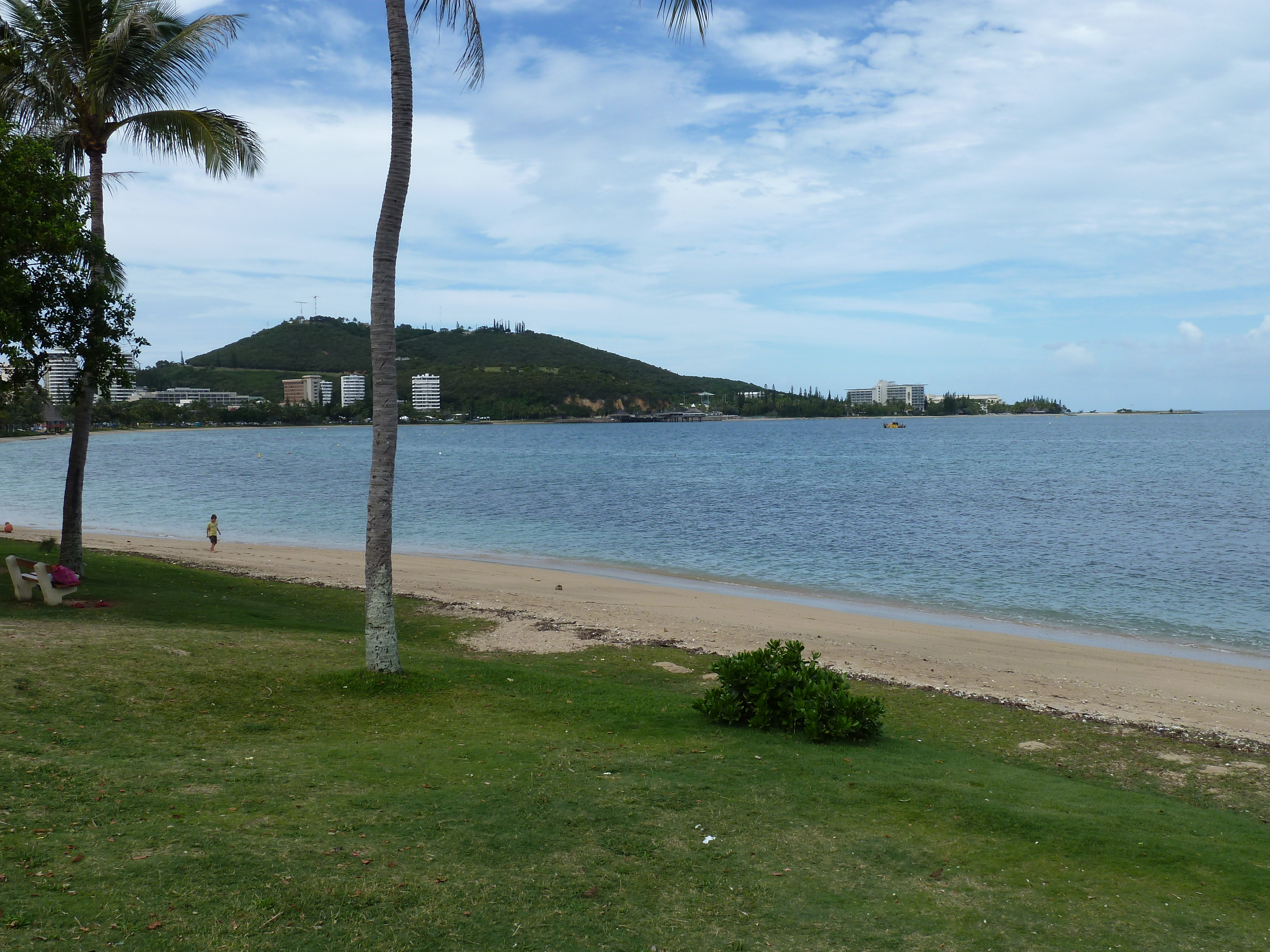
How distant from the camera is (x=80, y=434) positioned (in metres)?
15.3

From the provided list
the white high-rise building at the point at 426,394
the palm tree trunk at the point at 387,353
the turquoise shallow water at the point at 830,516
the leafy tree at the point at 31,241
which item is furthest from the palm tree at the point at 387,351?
the white high-rise building at the point at 426,394

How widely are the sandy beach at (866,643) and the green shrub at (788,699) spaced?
4.43 metres

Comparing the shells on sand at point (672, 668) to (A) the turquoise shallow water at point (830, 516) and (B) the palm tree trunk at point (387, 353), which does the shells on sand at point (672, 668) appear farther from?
(A) the turquoise shallow water at point (830, 516)

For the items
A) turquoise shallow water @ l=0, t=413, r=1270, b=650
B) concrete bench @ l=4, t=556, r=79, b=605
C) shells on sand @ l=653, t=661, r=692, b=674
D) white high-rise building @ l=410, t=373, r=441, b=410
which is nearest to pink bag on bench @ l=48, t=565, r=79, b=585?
concrete bench @ l=4, t=556, r=79, b=605

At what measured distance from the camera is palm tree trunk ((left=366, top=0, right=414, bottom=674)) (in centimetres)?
968

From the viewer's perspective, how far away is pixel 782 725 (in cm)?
901

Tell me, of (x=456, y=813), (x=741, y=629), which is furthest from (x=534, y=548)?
(x=456, y=813)

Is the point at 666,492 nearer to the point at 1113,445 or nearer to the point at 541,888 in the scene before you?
the point at 541,888

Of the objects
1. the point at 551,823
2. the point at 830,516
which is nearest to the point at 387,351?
the point at 551,823

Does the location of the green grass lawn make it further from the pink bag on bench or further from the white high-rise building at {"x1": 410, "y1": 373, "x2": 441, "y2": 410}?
the white high-rise building at {"x1": 410, "y1": 373, "x2": 441, "y2": 410}

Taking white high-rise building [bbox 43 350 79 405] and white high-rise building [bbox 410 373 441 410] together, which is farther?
white high-rise building [bbox 410 373 441 410]

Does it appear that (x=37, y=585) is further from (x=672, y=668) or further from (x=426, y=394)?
(x=426, y=394)

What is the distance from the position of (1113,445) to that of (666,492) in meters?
88.3

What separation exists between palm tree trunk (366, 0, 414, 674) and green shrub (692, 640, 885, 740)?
3760 millimetres
